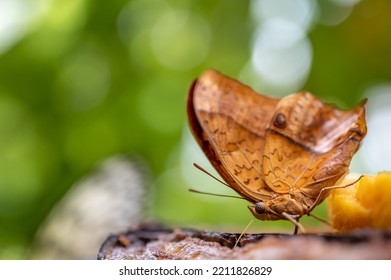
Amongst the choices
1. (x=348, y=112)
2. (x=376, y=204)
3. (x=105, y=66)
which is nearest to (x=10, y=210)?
(x=105, y=66)

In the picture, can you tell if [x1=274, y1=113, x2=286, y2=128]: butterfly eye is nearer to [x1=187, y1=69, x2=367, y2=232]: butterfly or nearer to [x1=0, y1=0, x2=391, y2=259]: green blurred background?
[x1=187, y1=69, x2=367, y2=232]: butterfly

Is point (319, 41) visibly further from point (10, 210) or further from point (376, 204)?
point (376, 204)

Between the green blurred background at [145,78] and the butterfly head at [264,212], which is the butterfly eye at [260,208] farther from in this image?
the green blurred background at [145,78]

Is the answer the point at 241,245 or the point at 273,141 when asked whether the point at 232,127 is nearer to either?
the point at 273,141

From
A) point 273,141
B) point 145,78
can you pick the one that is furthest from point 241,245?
point 145,78

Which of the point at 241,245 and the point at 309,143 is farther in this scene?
the point at 309,143

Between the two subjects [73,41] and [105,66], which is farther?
[105,66]

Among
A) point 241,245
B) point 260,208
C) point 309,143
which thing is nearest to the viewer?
point 241,245
